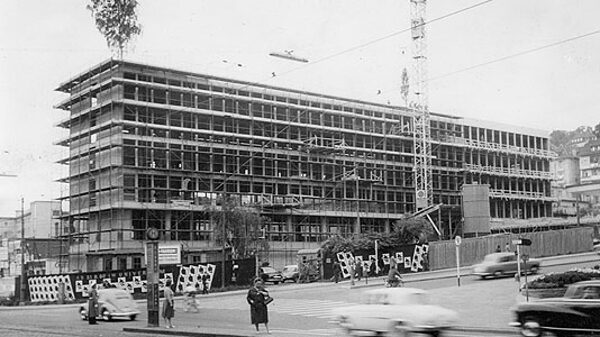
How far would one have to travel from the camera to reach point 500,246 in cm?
5319

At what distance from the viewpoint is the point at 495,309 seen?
1106 inches

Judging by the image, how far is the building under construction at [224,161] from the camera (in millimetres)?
71938

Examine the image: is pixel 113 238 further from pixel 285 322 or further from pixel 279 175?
pixel 285 322

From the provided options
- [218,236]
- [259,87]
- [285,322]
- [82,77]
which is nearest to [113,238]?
[218,236]

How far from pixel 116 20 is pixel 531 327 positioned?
171ft

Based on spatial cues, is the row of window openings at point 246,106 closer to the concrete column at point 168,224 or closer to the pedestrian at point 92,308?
the concrete column at point 168,224

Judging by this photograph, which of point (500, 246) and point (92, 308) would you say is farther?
point (500, 246)

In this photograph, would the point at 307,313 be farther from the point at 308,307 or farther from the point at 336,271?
the point at 336,271

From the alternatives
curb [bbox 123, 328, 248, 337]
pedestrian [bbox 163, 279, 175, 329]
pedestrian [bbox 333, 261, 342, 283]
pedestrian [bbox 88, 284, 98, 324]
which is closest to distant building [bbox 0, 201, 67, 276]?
pedestrian [bbox 333, 261, 342, 283]

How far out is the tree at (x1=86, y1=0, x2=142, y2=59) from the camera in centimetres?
6206

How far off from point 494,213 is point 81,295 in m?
62.1

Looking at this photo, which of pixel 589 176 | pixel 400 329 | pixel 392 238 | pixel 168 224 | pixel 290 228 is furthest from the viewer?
pixel 589 176

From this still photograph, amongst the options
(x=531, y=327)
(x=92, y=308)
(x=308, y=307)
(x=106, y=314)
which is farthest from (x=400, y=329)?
(x=106, y=314)

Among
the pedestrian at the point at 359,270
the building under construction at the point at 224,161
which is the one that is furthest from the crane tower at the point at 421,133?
the pedestrian at the point at 359,270
